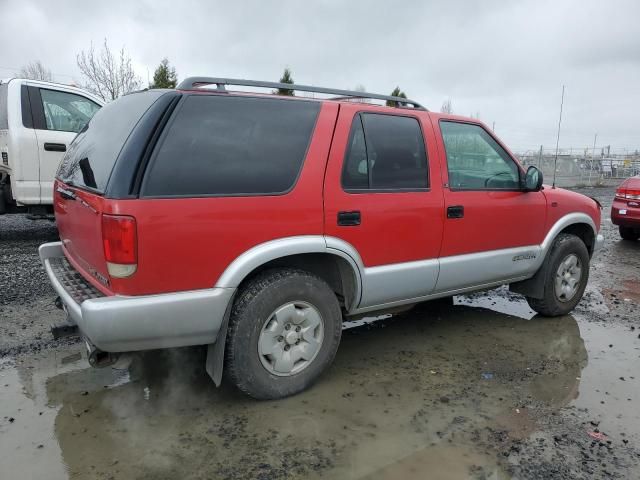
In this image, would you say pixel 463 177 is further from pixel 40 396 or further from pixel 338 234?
pixel 40 396

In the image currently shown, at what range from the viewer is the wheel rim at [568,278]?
4664 millimetres

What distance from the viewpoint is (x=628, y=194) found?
29.2 ft

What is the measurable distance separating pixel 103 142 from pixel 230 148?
84 cm

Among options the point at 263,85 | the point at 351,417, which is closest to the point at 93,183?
the point at 263,85

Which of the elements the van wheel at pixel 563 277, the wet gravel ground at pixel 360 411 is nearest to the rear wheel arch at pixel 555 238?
the van wheel at pixel 563 277

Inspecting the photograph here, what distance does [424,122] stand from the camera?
3699 millimetres

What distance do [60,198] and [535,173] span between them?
3729 millimetres

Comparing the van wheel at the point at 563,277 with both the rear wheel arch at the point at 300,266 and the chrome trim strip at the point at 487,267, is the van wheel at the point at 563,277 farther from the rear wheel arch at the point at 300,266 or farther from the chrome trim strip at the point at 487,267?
the rear wheel arch at the point at 300,266

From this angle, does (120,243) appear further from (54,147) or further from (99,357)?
(54,147)

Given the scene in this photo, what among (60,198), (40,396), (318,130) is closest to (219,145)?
(318,130)

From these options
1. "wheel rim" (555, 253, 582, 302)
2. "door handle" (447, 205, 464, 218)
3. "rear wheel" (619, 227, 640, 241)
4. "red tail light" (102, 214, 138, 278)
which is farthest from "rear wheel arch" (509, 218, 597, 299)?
"rear wheel" (619, 227, 640, 241)

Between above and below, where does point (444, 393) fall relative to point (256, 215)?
below

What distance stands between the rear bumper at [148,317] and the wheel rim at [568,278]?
338 cm

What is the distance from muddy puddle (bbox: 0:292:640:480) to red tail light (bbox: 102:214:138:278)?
0.98 meters
